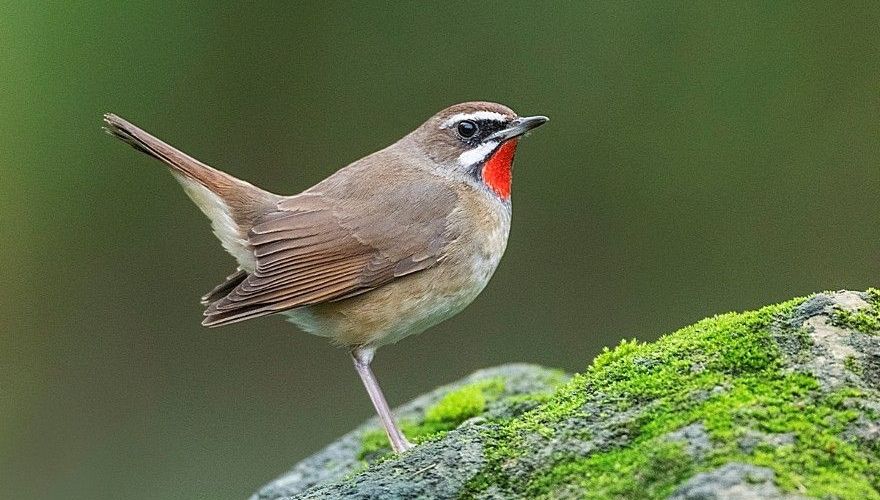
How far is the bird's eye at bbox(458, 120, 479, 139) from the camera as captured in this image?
6133mm

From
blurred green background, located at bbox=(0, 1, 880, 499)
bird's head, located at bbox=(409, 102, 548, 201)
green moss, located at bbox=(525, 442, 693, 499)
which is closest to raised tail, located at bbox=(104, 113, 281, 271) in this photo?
bird's head, located at bbox=(409, 102, 548, 201)

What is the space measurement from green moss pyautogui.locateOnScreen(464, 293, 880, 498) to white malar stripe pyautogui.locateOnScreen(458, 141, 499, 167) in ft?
7.37

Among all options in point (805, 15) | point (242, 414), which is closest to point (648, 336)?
point (805, 15)

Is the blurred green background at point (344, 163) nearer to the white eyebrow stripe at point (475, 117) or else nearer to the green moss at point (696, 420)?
the white eyebrow stripe at point (475, 117)

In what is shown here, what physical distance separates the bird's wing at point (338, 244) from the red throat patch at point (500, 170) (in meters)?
0.32

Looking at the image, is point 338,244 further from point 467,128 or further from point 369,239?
point 467,128

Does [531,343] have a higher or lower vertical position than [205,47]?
lower

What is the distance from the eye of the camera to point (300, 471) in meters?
5.93

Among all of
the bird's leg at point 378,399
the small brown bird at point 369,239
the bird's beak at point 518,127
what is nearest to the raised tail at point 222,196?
the small brown bird at point 369,239

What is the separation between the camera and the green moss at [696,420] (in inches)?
115

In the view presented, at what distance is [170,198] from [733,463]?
830cm

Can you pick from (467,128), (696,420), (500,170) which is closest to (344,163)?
(467,128)

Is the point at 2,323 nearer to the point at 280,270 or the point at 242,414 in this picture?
the point at 242,414

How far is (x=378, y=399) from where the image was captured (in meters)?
5.48
